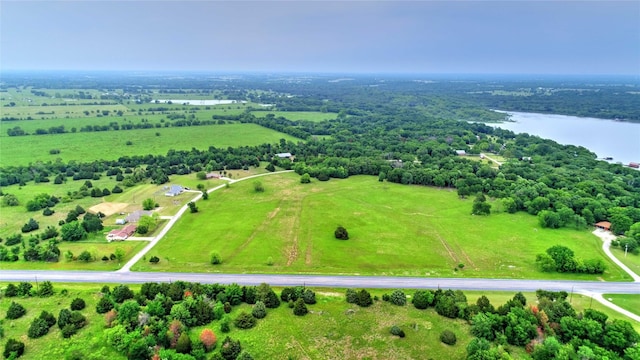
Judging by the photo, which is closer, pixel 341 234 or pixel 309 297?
pixel 309 297

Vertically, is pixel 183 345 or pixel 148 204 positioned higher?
pixel 183 345

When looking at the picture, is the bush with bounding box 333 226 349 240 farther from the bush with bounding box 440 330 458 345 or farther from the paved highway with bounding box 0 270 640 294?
the bush with bounding box 440 330 458 345

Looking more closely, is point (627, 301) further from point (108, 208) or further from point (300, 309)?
point (108, 208)

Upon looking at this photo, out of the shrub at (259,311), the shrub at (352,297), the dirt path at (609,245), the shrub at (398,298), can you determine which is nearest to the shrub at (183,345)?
the shrub at (259,311)

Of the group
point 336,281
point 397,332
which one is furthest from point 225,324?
point 397,332

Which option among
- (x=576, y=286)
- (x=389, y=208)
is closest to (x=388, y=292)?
(x=576, y=286)

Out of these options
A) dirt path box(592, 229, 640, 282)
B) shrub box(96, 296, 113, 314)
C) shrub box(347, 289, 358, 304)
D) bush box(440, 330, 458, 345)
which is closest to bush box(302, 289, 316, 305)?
shrub box(347, 289, 358, 304)
